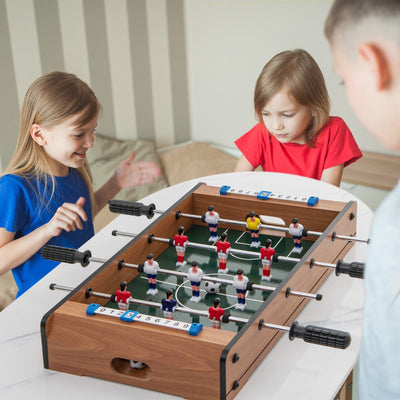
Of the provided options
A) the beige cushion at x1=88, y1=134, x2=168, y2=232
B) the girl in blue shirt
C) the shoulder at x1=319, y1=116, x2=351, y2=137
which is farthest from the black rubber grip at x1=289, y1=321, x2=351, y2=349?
the beige cushion at x1=88, y1=134, x2=168, y2=232

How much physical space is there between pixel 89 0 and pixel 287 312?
2889 mm

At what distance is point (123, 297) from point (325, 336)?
0.49 m

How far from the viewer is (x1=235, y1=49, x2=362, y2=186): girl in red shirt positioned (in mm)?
2414

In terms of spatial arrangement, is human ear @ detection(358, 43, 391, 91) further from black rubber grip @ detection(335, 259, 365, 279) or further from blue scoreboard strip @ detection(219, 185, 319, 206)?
blue scoreboard strip @ detection(219, 185, 319, 206)

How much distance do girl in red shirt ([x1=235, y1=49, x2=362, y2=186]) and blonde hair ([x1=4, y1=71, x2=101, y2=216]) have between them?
726mm

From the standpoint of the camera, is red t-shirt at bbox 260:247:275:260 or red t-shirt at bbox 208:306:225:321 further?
red t-shirt at bbox 260:247:275:260

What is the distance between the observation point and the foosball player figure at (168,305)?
1426 mm

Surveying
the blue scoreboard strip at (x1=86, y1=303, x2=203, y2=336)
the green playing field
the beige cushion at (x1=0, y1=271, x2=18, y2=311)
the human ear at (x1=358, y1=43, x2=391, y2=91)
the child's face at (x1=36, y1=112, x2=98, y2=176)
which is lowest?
the beige cushion at (x1=0, y1=271, x2=18, y2=311)

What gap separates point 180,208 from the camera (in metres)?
1.95

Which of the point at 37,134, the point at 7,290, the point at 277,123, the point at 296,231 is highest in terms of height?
the point at 37,134

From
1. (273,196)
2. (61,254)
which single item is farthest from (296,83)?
(61,254)

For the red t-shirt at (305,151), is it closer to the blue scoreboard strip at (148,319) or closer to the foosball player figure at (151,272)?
the foosball player figure at (151,272)

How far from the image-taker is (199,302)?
157 centimetres

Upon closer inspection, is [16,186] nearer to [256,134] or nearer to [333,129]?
[256,134]
